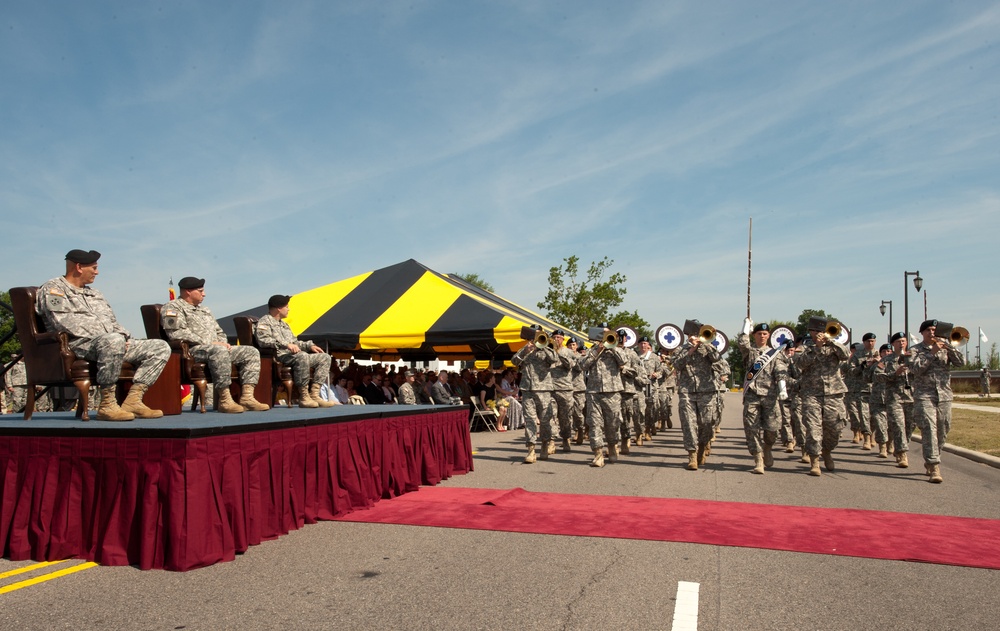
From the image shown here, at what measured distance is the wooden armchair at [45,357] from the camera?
6086mm

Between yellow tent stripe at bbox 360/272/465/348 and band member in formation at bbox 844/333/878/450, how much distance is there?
8.34 metres

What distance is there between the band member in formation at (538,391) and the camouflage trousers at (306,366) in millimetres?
3409

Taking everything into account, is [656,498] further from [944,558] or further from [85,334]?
[85,334]

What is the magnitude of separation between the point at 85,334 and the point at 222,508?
7.04 ft

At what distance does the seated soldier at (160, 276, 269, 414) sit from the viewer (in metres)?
7.52

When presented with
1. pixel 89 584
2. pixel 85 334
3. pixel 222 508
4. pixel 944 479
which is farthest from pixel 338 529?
pixel 944 479

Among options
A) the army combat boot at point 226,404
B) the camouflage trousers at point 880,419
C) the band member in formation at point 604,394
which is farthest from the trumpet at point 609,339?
the army combat boot at point 226,404

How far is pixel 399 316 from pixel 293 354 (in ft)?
25.5

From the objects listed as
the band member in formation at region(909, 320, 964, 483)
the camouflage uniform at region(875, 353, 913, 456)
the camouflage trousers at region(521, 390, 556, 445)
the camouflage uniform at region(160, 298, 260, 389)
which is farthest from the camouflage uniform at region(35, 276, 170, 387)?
the camouflage uniform at region(875, 353, 913, 456)

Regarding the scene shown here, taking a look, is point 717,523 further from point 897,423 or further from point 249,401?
point 897,423

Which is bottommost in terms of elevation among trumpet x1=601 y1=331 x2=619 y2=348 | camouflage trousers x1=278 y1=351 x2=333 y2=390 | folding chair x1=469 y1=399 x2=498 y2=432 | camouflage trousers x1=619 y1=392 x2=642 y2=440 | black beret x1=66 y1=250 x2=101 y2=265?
folding chair x1=469 y1=399 x2=498 y2=432

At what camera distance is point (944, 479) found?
9570mm

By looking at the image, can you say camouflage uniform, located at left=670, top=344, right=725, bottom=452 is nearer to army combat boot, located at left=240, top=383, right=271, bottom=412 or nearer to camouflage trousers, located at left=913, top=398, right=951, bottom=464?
camouflage trousers, located at left=913, top=398, right=951, bottom=464

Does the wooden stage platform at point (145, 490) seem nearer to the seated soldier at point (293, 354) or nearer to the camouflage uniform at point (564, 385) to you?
the seated soldier at point (293, 354)
